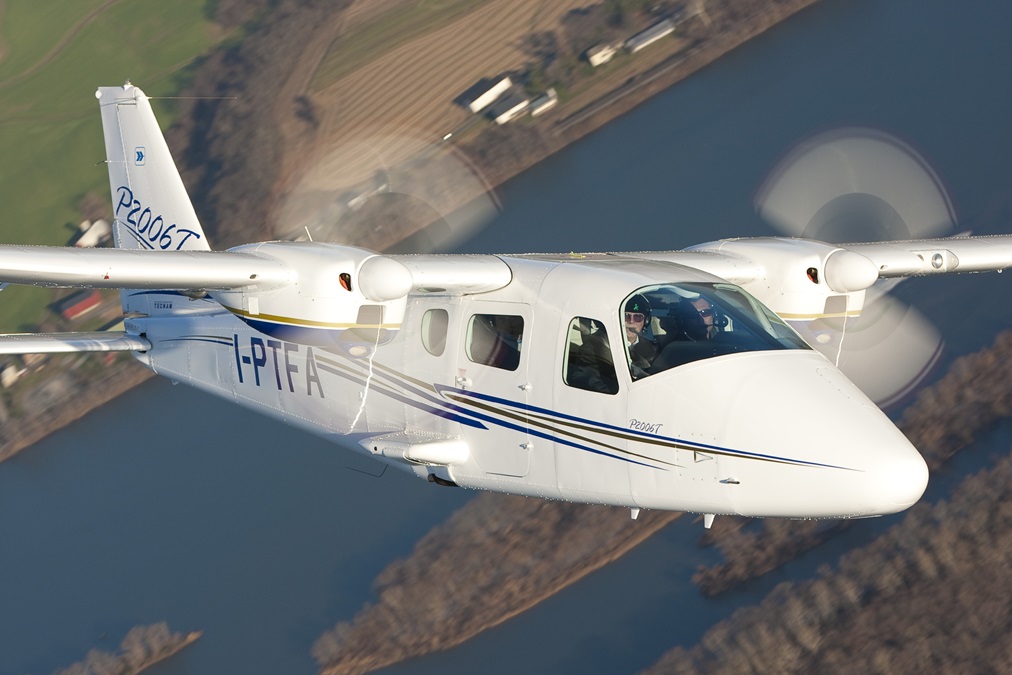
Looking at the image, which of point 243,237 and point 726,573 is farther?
point 243,237

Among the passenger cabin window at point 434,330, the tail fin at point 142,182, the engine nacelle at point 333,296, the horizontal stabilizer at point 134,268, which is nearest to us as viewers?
the horizontal stabilizer at point 134,268

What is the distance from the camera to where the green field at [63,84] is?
39.0 meters

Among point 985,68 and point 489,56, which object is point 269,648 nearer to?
point 489,56

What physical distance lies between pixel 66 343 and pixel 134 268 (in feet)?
14.3

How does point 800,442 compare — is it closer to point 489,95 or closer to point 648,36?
point 648,36

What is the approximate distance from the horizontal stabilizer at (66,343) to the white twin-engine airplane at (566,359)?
0.04m

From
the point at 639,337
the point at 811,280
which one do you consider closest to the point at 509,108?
the point at 811,280

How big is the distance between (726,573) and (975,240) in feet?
35.9

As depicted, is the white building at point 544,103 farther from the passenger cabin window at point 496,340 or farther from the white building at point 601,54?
the passenger cabin window at point 496,340

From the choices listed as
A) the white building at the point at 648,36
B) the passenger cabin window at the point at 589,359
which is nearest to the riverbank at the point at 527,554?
the passenger cabin window at the point at 589,359

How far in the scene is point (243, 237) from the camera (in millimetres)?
36156

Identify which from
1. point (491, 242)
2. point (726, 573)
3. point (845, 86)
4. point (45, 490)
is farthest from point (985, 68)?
point (45, 490)

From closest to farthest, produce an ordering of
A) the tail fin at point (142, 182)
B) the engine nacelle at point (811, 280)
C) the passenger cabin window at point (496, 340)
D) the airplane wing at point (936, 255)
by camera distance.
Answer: the passenger cabin window at point (496, 340) → the engine nacelle at point (811, 280) → the airplane wing at point (936, 255) → the tail fin at point (142, 182)

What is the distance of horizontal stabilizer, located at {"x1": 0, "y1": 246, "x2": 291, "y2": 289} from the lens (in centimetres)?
1033
